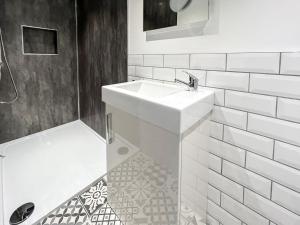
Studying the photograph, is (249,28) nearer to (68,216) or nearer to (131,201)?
(131,201)

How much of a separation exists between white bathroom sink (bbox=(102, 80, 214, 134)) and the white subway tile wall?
14cm

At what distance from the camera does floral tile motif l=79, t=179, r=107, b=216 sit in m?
1.47

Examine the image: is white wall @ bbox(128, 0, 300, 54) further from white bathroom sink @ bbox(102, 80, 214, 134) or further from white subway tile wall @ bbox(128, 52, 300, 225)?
white bathroom sink @ bbox(102, 80, 214, 134)

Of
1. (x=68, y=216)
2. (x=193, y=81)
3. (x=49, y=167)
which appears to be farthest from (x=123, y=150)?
(x=49, y=167)

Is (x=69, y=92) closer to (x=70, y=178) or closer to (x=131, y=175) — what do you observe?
(x=70, y=178)

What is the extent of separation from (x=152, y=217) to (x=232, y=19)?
43.9 inches

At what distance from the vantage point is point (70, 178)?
179 cm

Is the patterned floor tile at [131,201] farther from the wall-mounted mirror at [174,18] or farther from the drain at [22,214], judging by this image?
the wall-mounted mirror at [174,18]

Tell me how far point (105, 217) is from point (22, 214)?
1.87ft

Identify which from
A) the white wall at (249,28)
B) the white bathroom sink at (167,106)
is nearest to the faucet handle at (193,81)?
the white bathroom sink at (167,106)

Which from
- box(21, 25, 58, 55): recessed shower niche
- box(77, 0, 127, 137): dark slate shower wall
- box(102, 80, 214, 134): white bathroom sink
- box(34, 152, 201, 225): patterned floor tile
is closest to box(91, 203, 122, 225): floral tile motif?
box(34, 152, 201, 225): patterned floor tile

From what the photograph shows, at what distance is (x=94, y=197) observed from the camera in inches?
61.8

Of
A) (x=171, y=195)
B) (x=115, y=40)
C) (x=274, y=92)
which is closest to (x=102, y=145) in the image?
(x=115, y=40)

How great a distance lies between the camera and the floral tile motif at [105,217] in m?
1.35
